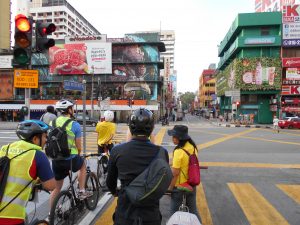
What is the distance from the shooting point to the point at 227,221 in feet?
19.5

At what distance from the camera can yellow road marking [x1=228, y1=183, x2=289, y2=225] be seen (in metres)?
5.98

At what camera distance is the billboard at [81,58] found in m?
63.9

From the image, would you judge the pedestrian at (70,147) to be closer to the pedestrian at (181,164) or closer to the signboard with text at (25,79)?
the signboard with text at (25,79)

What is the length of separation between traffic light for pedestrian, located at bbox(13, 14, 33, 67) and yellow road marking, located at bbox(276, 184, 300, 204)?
6.03 meters

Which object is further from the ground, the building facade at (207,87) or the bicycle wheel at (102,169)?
the building facade at (207,87)

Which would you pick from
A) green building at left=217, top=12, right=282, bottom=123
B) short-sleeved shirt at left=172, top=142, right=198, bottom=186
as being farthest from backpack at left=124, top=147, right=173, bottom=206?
green building at left=217, top=12, right=282, bottom=123

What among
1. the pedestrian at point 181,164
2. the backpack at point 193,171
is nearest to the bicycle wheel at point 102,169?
the pedestrian at point 181,164

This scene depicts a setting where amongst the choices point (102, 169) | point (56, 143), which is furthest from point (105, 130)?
point (56, 143)

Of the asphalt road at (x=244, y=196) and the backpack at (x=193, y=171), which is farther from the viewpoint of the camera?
the asphalt road at (x=244, y=196)

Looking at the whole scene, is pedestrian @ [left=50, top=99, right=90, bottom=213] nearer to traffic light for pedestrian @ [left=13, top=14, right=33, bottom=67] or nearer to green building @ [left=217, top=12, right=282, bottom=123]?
traffic light for pedestrian @ [left=13, top=14, right=33, bottom=67]

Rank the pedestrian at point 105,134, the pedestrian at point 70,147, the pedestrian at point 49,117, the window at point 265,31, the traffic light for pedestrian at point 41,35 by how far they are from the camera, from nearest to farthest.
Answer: the pedestrian at point 70,147
the traffic light for pedestrian at point 41,35
the pedestrian at point 105,134
the pedestrian at point 49,117
the window at point 265,31

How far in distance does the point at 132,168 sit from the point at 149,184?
217 millimetres

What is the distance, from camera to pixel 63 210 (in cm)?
505

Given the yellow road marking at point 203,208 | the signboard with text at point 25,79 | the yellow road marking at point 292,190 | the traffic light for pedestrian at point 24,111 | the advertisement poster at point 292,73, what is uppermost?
the advertisement poster at point 292,73
